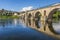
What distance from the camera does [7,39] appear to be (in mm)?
26578

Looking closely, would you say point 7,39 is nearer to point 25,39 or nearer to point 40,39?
point 25,39

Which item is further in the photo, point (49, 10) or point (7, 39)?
point (49, 10)

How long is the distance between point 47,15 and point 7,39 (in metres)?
28.2

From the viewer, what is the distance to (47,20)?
2068 inches

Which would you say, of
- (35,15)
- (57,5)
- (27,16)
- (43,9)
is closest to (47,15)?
(43,9)

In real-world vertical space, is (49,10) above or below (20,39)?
above

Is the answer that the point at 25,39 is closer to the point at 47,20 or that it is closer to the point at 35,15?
the point at 47,20

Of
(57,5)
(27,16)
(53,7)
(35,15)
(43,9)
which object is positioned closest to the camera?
(57,5)

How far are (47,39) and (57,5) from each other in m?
19.4

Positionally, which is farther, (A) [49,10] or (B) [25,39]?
(A) [49,10]

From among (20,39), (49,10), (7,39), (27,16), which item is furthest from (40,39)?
(27,16)

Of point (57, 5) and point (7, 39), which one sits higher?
point (57, 5)

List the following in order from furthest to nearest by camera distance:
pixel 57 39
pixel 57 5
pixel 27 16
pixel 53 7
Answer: pixel 27 16
pixel 53 7
pixel 57 5
pixel 57 39

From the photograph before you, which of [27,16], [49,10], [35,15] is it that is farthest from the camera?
[27,16]
